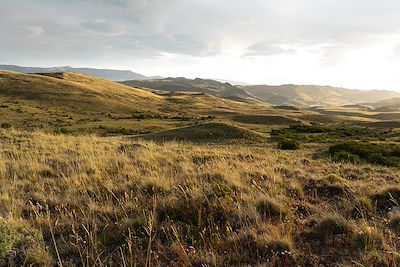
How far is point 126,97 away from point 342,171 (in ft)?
305

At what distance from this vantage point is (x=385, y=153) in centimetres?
2206

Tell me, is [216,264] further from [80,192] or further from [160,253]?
[80,192]

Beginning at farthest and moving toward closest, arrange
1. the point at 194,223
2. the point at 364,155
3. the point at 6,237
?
the point at 364,155 → the point at 194,223 → the point at 6,237

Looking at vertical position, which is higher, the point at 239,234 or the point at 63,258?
the point at 239,234

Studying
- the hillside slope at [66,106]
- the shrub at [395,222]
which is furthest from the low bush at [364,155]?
the hillside slope at [66,106]

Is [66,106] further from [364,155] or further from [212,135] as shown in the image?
[364,155]

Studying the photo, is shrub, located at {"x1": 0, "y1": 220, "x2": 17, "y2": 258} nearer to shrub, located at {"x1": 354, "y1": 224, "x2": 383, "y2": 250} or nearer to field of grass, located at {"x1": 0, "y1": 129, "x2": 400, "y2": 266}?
field of grass, located at {"x1": 0, "y1": 129, "x2": 400, "y2": 266}

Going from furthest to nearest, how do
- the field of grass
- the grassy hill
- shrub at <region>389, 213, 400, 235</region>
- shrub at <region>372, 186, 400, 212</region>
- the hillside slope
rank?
1. the hillside slope
2. the grassy hill
3. shrub at <region>372, 186, 400, 212</region>
4. shrub at <region>389, 213, 400, 235</region>
5. the field of grass

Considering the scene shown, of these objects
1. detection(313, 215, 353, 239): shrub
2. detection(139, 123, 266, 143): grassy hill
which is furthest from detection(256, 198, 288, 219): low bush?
detection(139, 123, 266, 143): grassy hill

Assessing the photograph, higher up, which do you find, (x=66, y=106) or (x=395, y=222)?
(x=395, y=222)

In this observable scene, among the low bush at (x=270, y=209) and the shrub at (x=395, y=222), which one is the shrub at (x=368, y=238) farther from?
the low bush at (x=270, y=209)

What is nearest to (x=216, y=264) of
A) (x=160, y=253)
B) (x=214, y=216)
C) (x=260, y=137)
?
(x=160, y=253)

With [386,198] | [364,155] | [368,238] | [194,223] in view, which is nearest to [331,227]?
[368,238]

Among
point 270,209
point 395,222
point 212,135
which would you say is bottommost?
point 212,135
